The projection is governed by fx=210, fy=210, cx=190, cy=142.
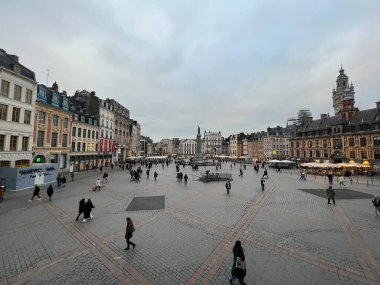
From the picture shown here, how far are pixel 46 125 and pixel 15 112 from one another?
24.4 ft

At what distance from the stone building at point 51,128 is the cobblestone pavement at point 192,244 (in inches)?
746

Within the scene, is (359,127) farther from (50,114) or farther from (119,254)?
(50,114)

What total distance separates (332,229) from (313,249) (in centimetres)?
318

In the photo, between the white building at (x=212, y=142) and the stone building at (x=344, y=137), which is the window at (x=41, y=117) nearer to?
the stone building at (x=344, y=137)

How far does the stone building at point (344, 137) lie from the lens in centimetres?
4581

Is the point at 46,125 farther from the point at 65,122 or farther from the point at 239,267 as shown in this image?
the point at 239,267

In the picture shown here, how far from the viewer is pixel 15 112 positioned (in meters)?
25.6

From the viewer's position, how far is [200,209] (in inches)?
579

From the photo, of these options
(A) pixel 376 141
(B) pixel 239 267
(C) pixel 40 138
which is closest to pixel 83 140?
(C) pixel 40 138

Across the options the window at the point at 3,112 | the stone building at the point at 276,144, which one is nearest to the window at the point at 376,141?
the stone building at the point at 276,144

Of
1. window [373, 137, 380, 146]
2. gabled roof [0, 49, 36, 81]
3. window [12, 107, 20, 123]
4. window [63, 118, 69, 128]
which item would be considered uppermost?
gabled roof [0, 49, 36, 81]

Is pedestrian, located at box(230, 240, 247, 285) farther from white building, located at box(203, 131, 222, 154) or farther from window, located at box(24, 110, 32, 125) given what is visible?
white building, located at box(203, 131, 222, 154)

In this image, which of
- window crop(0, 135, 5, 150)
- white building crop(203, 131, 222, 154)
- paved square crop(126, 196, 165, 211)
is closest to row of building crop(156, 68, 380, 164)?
paved square crop(126, 196, 165, 211)

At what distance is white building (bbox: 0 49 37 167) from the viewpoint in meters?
24.0
